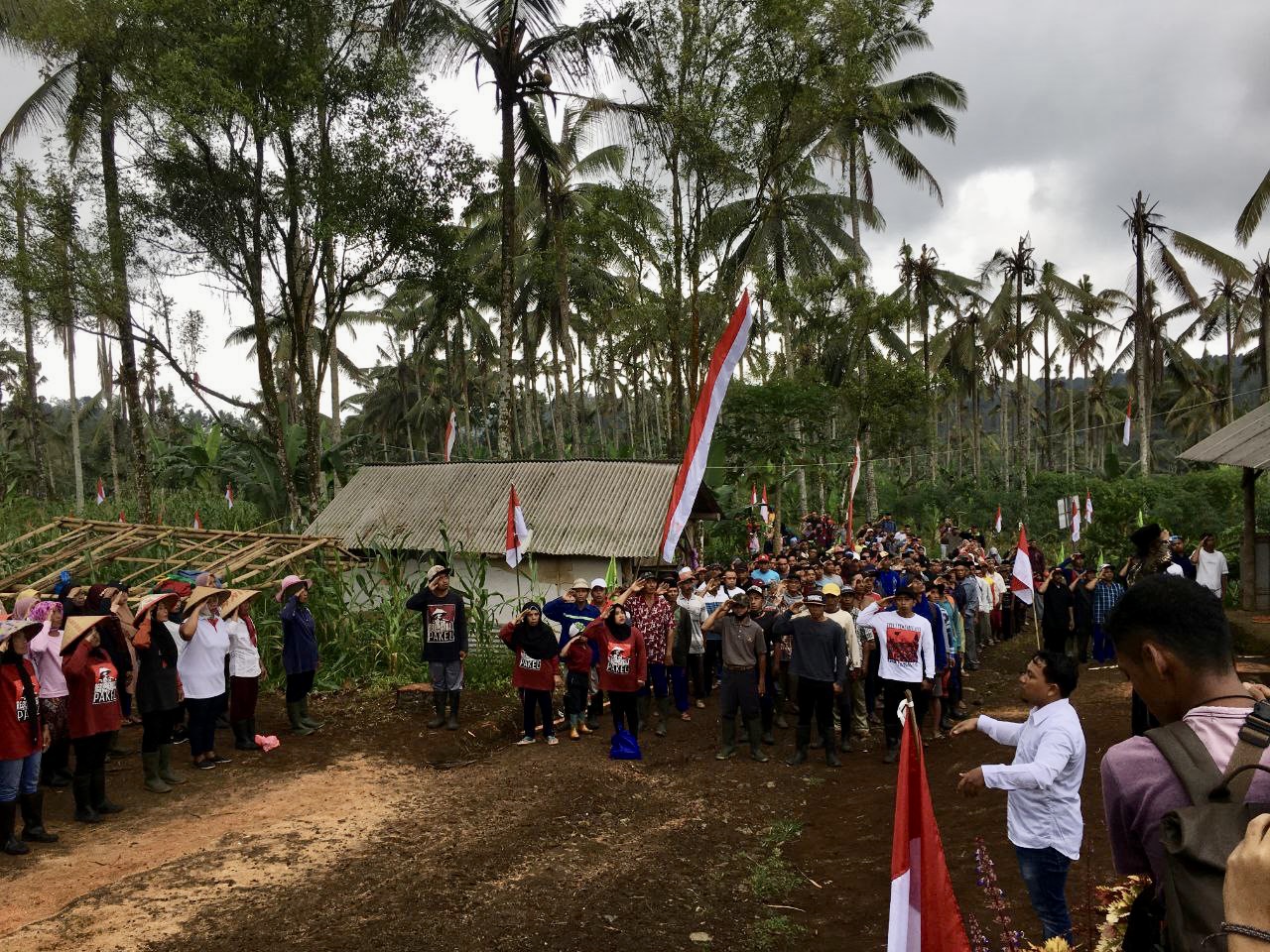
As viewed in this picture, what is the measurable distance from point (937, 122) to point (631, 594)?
2648 cm

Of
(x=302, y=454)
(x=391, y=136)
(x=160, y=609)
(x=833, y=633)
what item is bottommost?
(x=833, y=633)

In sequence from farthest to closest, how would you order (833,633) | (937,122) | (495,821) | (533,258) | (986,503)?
1. (986,503)
2. (937,122)
3. (533,258)
4. (833,633)
5. (495,821)

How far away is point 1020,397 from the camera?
35125 millimetres

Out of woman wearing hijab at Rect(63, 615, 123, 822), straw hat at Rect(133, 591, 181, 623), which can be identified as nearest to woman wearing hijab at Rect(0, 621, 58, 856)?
woman wearing hijab at Rect(63, 615, 123, 822)

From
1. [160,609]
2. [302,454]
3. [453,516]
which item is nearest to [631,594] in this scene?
[160,609]

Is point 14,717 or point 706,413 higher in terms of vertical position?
point 706,413

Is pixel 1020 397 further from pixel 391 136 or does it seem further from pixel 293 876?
pixel 293 876

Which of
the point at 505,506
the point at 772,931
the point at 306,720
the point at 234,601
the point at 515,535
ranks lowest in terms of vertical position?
the point at 772,931

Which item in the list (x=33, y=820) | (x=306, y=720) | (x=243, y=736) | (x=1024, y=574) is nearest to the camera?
(x=33, y=820)

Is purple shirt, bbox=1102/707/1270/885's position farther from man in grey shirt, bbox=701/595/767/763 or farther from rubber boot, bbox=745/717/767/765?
rubber boot, bbox=745/717/767/765

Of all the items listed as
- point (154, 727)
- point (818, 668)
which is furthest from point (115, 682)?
point (818, 668)

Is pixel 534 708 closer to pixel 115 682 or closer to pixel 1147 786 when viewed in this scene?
pixel 115 682

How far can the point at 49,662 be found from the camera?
24.0 ft

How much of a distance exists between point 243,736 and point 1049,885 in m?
8.34
